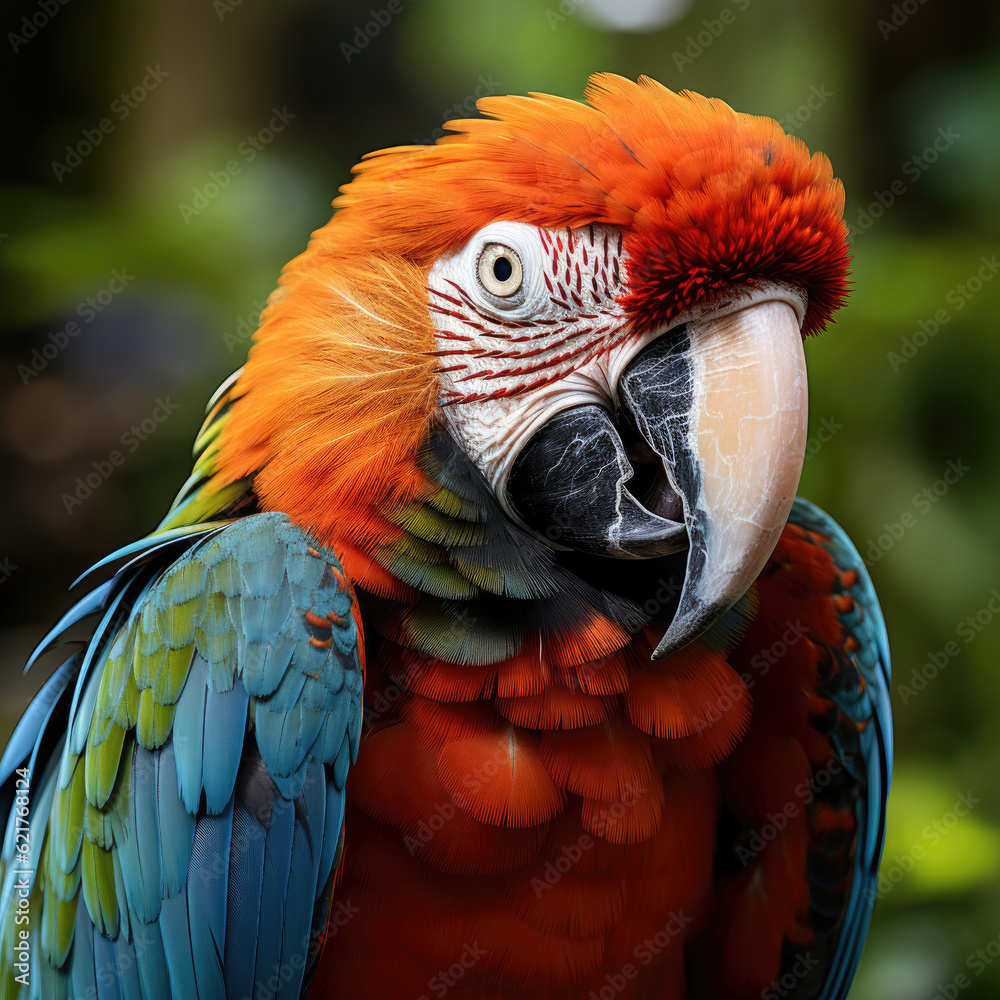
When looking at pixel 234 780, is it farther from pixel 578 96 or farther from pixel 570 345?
pixel 578 96

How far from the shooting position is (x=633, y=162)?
100 centimetres

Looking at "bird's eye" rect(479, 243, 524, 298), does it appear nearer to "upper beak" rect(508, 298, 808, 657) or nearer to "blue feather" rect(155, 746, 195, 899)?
"upper beak" rect(508, 298, 808, 657)

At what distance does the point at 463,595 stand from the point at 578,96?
1781 millimetres

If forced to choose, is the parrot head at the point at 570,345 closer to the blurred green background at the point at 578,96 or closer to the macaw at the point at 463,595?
the macaw at the point at 463,595

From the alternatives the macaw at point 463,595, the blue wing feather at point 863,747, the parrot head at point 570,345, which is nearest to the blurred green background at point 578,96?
the blue wing feather at point 863,747

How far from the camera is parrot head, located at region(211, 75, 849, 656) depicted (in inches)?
38.5

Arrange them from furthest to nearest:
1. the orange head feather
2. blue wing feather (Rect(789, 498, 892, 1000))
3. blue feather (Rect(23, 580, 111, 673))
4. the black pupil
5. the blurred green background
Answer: the blurred green background → blue wing feather (Rect(789, 498, 892, 1000)) → blue feather (Rect(23, 580, 111, 673)) → the black pupil → the orange head feather

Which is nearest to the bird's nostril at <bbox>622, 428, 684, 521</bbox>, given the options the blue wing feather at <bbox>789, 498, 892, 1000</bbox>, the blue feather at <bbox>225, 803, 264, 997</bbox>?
the blue wing feather at <bbox>789, 498, 892, 1000</bbox>

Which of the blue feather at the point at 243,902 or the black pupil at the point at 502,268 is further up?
the black pupil at the point at 502,268

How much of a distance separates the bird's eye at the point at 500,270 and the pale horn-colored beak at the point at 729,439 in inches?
8.4

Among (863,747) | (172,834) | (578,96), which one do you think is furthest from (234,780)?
(578,96)

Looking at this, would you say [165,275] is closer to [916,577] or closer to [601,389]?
[601,389]

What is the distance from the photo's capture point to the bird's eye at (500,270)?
3.48 ft

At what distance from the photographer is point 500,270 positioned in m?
1.07
